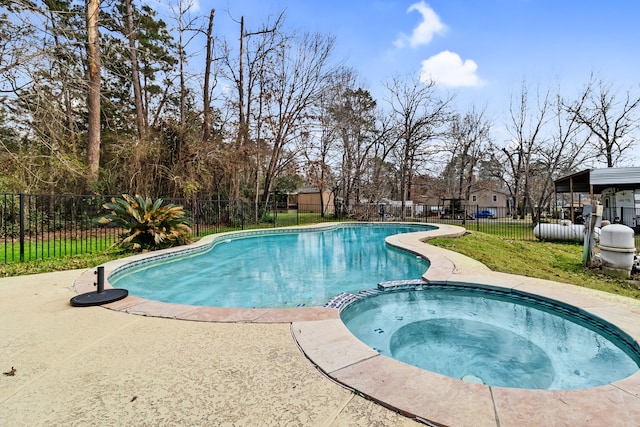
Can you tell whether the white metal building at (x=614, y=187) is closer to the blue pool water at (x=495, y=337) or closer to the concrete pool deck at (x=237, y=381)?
the blue pool water at (x=495, y=337)

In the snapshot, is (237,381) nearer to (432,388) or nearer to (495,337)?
(432,388)

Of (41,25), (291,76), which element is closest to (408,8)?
(291,76)

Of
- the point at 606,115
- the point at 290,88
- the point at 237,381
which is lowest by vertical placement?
the point at 237,381

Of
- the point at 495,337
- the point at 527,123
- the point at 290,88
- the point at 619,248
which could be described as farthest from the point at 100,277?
the point at 527,123

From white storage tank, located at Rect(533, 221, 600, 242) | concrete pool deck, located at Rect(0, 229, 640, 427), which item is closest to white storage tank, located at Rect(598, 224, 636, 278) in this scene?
concrete pool deck, located at Rect(0, 229, 640, 427)

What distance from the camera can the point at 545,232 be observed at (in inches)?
402

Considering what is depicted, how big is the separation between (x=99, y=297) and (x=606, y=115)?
A: 2547 cm

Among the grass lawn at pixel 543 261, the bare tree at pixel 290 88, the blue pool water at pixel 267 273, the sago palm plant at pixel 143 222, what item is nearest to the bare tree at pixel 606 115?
the grass lawn at pixel 543 261

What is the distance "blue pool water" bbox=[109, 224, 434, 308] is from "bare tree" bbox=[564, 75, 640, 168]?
57.8 feet

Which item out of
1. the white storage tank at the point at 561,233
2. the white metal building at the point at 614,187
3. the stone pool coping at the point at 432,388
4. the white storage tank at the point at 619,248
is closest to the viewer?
the stone pool coping at the point at 432,388

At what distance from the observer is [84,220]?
10320mm

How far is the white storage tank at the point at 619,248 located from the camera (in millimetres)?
5273

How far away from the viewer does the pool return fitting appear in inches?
132

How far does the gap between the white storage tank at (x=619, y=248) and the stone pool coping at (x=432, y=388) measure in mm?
2846
